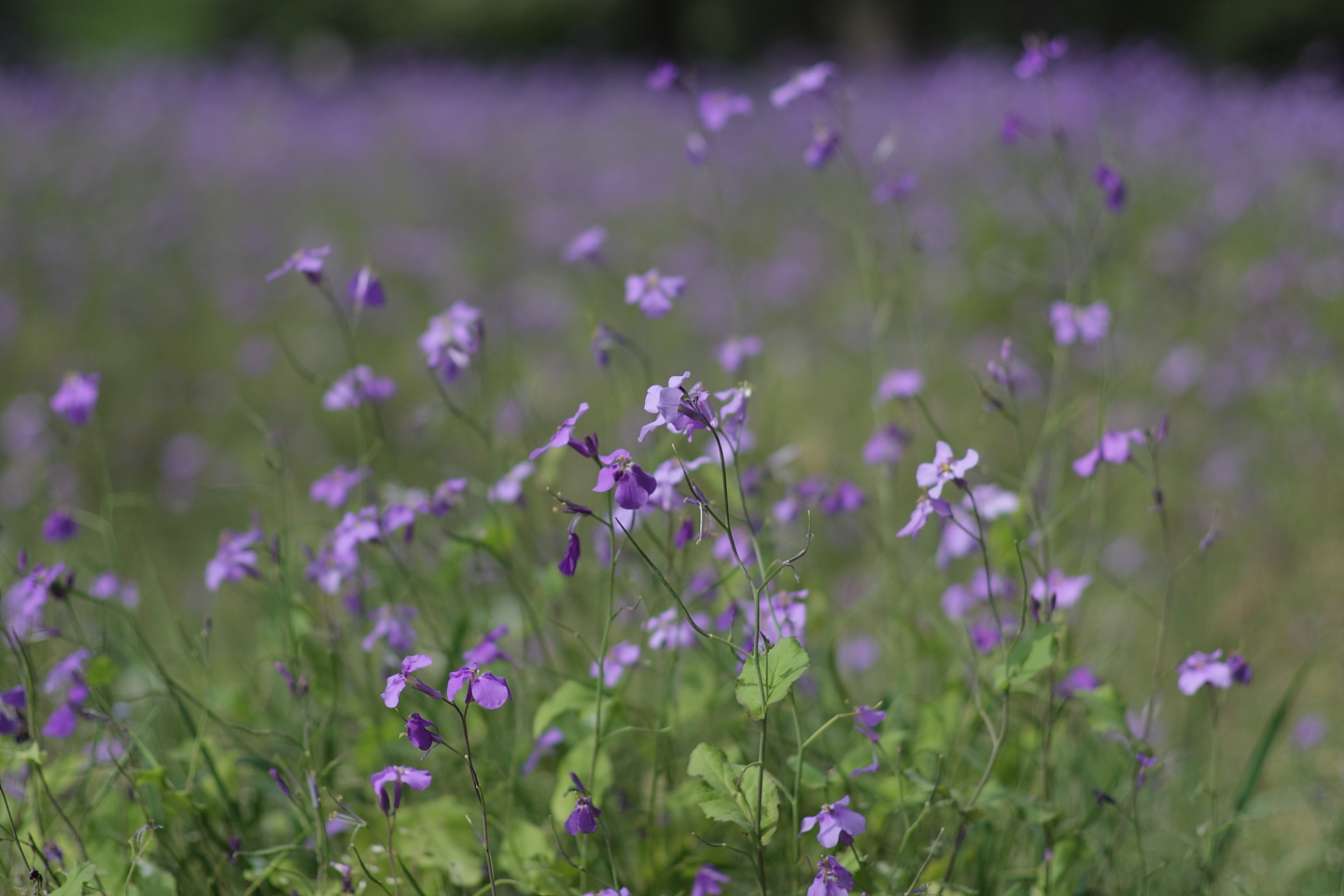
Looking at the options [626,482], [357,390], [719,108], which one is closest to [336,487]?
[357,390]

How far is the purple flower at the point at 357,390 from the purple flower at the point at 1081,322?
116 centimetres

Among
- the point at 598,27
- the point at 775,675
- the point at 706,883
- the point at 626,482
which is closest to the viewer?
the point at 626,482

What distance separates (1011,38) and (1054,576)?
1672 cm

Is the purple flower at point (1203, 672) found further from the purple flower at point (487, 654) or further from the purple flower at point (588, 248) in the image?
the purple flower at point (588, 248)

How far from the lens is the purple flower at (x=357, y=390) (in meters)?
1.73

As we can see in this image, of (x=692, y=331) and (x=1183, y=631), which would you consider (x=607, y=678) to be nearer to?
(x=1183, y=631)

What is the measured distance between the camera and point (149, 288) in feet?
17.3

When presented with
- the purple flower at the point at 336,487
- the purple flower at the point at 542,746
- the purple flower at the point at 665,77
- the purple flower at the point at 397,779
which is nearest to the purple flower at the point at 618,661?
the purple flower at the point at 542,746

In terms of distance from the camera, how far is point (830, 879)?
1.21 meters

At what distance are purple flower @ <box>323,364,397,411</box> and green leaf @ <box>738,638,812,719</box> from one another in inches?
33.3

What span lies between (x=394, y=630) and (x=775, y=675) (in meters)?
0.73

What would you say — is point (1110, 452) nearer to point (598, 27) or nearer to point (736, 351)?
point (736, 351)

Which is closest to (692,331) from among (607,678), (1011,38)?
(607,678)

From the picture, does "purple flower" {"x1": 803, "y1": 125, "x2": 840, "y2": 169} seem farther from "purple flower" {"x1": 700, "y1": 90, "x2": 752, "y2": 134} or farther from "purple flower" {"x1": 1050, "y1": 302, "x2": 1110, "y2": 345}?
"purple flower" {"x1": 1050, "y1": 302, "x2": 1110, "y2": 345}
